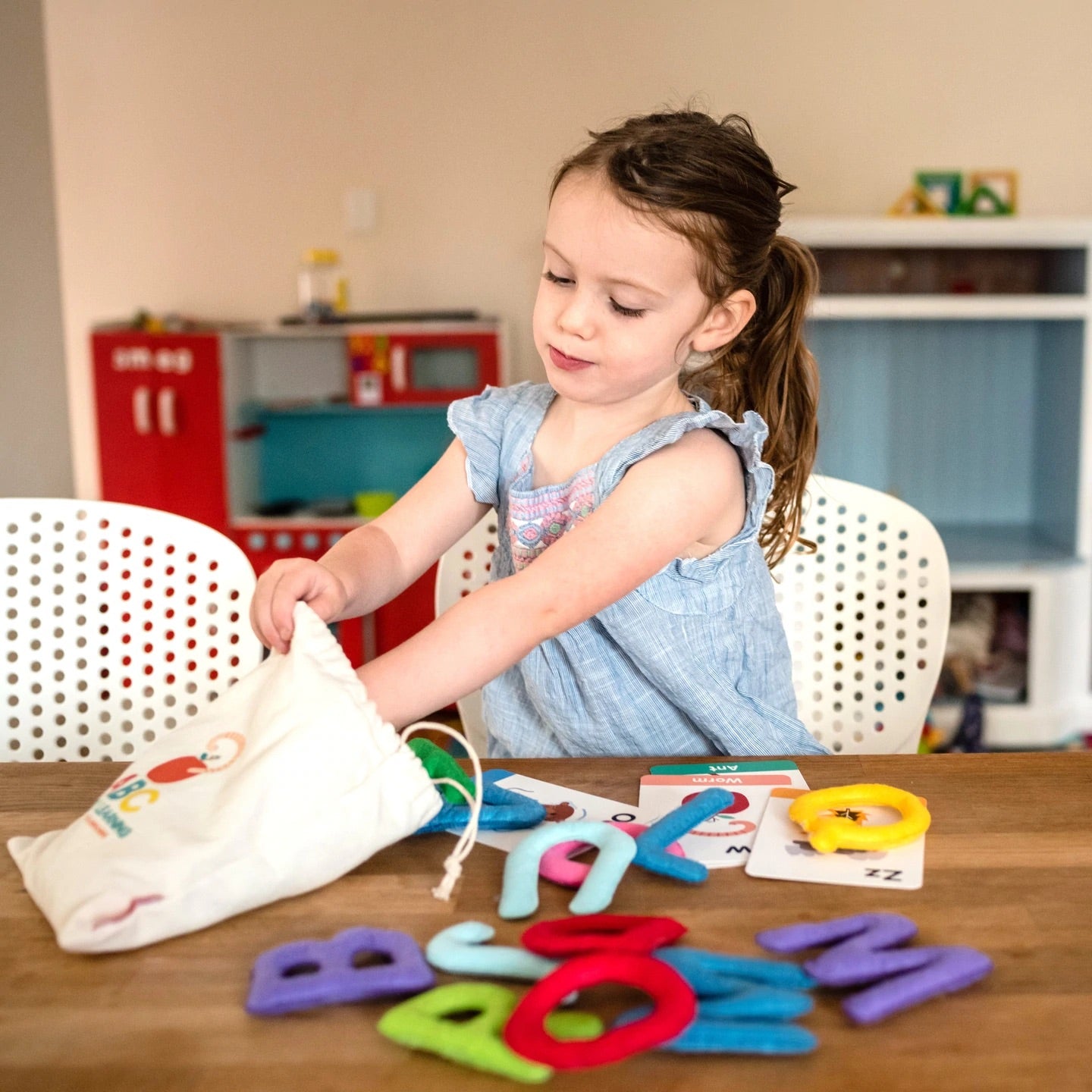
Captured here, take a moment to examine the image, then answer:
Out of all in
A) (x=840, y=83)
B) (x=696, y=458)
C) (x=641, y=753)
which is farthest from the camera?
(x=840, y=83)

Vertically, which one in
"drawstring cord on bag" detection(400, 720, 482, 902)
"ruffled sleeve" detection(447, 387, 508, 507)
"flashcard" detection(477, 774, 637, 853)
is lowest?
"flashcard" detection(477, 774, 637, 853)

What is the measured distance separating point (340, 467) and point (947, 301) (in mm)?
1810

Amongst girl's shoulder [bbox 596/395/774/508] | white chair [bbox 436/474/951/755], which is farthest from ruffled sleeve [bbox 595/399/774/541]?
white chair [bbox 436/474/951/755]

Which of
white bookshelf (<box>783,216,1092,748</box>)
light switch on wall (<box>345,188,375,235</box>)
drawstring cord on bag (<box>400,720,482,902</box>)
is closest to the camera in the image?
drawstring cord on bag (<box>400,720,482,902</box>)

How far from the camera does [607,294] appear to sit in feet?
3.12

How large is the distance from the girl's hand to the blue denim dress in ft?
0.79

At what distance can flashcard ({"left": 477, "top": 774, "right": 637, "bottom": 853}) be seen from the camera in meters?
0.76

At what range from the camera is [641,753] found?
1.11m

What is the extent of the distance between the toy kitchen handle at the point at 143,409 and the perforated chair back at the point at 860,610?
2.45 meters

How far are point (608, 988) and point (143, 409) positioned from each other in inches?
117

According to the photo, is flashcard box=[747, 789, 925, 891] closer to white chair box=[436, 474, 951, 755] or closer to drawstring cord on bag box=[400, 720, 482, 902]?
drawstring cord on bag box=[400, 720, 482, 902]

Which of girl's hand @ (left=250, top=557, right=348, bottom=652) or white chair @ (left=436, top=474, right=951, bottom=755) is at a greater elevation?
girl's hand @ (left=250, top=557, right=348, bottom=652)

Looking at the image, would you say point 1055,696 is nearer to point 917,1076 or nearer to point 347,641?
point 347,641

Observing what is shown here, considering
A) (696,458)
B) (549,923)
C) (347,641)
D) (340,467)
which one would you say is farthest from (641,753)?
(340,467)
